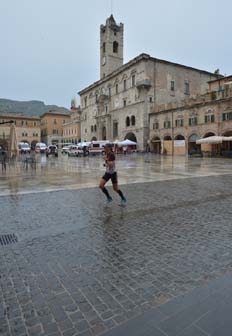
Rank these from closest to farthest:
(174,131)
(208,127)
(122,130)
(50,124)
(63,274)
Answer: (63,274)
(208,127)
(174,131)
(122,130)
(50,124)

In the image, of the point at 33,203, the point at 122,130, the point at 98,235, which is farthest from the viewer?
the point at 122,130

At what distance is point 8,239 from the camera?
4203 mm

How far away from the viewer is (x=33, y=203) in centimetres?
679

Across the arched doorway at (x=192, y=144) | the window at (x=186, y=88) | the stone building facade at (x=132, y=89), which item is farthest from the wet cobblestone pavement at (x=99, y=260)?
the window at (x=186, y=88)

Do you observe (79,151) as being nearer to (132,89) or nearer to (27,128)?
(132,89)

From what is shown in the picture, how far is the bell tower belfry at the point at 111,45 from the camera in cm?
5825

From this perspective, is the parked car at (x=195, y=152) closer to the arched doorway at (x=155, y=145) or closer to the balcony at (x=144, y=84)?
the arched doorway at (x=155, y=145)

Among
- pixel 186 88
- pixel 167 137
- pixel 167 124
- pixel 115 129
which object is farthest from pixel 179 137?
pixel 115 129

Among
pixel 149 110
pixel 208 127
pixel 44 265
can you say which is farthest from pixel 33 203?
pixel 149 110

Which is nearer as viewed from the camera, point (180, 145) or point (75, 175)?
point (75, 175)

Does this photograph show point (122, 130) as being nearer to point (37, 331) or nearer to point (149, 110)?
point (149, 110)

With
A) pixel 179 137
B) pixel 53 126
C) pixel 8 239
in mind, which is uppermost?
pixel 53 126

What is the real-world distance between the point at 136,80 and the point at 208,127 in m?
18.7

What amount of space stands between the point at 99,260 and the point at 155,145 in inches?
1678
